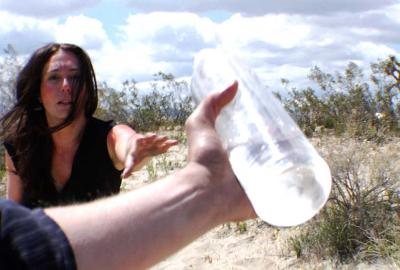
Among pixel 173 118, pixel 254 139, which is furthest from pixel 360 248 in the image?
pixel 173 118

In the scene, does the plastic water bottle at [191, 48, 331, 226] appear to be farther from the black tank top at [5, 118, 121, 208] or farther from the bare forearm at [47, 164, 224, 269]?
the black tank top at [5, 118, 121, 208]

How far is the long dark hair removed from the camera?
344 centimetres

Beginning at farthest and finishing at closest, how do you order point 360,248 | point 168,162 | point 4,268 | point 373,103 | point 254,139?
point 373,103 → point 168,162 → point 360,248 → point 254,139 → point 4,268

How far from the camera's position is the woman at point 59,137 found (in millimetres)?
3324

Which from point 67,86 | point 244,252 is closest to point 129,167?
point 67,86

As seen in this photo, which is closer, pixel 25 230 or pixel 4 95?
pixel 25 230

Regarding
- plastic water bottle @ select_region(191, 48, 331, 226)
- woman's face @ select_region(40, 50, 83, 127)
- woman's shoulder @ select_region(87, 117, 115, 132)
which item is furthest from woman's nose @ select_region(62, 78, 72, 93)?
plastic water bottle @ select_region(191, 48, 331, 226)

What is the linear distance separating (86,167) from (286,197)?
1788 mm

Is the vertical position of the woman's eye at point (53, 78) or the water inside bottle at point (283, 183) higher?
the water inside bottle at point (283, 183)

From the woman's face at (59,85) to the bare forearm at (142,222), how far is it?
6.64 ft

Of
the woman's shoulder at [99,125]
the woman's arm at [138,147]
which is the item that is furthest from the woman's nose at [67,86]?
the woman's arm at [138,147]

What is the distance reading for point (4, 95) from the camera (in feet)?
36.9

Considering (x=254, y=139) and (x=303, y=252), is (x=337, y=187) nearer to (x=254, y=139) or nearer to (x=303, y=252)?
(x=303, y=252)

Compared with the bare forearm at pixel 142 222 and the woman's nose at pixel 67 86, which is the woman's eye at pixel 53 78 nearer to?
the woman's nose at pixel 67 86
